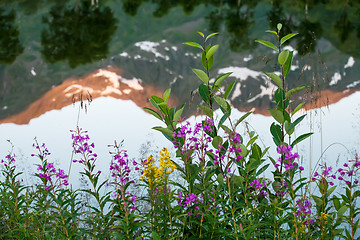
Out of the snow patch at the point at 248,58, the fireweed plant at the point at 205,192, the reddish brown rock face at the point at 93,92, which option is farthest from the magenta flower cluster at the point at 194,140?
the snow patch at the point at 248,58

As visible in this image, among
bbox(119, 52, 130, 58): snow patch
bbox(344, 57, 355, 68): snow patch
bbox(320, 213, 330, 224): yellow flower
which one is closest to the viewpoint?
bbox(320, 213, 330, 224): yellow flower

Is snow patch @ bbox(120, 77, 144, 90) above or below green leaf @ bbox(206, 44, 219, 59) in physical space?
above

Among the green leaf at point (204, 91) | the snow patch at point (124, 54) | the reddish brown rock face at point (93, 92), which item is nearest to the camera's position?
the green leaf at point (204, 91)

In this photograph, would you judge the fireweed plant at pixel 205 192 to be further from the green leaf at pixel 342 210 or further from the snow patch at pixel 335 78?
the snow patch at pixel 335 78

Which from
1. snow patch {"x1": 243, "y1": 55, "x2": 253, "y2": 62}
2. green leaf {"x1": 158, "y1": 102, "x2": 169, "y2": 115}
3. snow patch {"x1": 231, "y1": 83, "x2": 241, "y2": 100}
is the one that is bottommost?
green leaf {"x1": 158, "y1": 102, "x2": 169, "y2": 115}

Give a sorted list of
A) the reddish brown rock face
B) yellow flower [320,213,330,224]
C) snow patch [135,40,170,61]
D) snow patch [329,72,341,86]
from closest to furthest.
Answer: yellow flower [320,213,330,224], the reddish brown rock face, snow patch [329,72,341,86], snow patch [135,40,170,61]

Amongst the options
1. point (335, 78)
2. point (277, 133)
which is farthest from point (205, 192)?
point (335, 78)

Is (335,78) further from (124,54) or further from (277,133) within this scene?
(277,133)

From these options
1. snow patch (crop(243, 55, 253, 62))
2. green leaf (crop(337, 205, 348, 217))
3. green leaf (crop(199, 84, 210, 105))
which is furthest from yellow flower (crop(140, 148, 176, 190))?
snow patch (crop(243, 55, 253, 62))

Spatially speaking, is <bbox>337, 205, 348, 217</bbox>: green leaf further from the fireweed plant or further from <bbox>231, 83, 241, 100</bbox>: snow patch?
<bbox>231, 83, 241, 100</bbox>: snow patch

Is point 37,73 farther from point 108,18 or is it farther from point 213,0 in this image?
point 213,0

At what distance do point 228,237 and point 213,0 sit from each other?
8777mm

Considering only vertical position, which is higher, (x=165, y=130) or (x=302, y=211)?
(x=165, y=130)

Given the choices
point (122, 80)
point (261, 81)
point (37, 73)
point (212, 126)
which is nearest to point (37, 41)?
point (37, 73)
